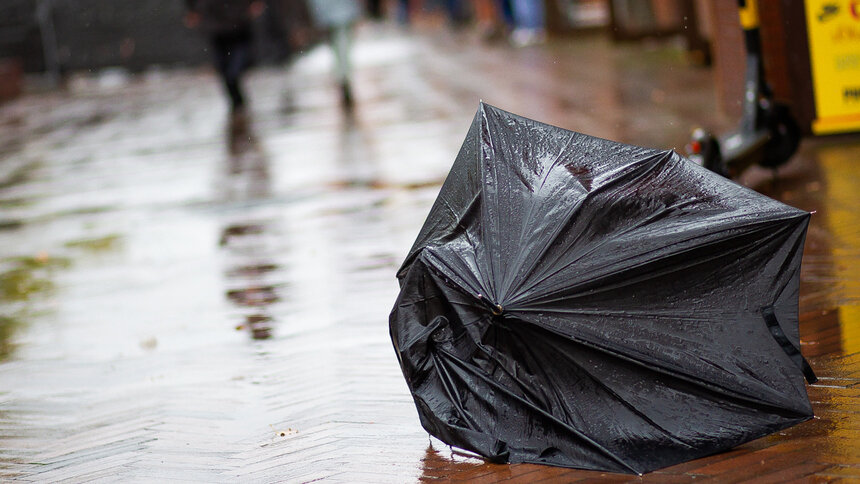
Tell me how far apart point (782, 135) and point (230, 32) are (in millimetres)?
8318

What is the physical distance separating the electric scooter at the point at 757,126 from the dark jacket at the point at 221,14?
7869 mm

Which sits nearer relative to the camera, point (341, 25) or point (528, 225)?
point (528, 225)

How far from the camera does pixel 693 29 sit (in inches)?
462

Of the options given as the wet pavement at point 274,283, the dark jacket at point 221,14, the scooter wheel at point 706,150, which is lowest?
the wet pavement at point 274,283

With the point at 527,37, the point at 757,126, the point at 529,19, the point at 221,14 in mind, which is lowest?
the point at 527,37

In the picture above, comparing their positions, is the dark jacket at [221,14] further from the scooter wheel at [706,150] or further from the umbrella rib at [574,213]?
the umbrella rib at [574,213]

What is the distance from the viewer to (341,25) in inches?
488

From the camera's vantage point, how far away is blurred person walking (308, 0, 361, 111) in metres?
12.2

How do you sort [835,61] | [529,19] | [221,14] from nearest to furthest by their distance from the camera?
[835,61], [221,14], [529,19]

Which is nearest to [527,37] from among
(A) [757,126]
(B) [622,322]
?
(A) [757,126]

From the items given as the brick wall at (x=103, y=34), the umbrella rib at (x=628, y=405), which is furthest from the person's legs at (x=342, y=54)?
the umbrella rib at (x=628, y=405)

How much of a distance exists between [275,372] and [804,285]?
2066 mm

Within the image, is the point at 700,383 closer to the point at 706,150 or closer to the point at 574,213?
the point at 574,213

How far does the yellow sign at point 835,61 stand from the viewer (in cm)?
685
